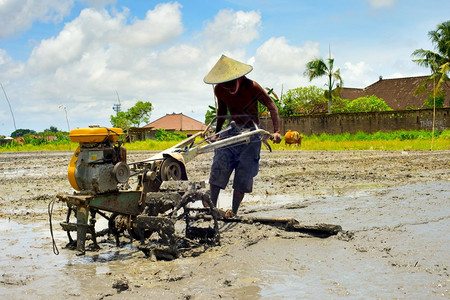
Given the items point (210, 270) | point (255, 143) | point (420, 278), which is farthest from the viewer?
point (255, 143)

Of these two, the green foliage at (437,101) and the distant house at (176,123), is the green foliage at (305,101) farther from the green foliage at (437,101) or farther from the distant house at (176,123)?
the distant house at (176,123)

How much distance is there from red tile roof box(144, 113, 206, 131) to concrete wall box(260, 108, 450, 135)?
32.5m

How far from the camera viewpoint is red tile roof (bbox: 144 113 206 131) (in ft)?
215

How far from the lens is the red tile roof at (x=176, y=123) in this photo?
65438 mm

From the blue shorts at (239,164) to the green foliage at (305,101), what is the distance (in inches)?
1542

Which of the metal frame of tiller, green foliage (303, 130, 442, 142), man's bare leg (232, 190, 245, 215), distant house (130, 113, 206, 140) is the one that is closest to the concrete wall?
green foliage (303, 130, 442, 142)

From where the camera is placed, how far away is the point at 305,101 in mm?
44969

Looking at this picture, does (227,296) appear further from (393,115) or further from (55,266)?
(393,115)

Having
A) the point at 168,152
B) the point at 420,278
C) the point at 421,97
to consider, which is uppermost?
the point at 421,97

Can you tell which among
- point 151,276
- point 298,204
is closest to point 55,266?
point 151,276

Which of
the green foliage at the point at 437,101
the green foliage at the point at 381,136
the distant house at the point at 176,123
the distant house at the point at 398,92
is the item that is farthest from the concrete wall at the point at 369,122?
the distant house at the point at 176,123

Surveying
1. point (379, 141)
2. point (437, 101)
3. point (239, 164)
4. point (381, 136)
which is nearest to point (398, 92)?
point (437, 101)

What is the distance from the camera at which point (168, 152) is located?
517 cm

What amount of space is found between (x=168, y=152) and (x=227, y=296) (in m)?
2.00
